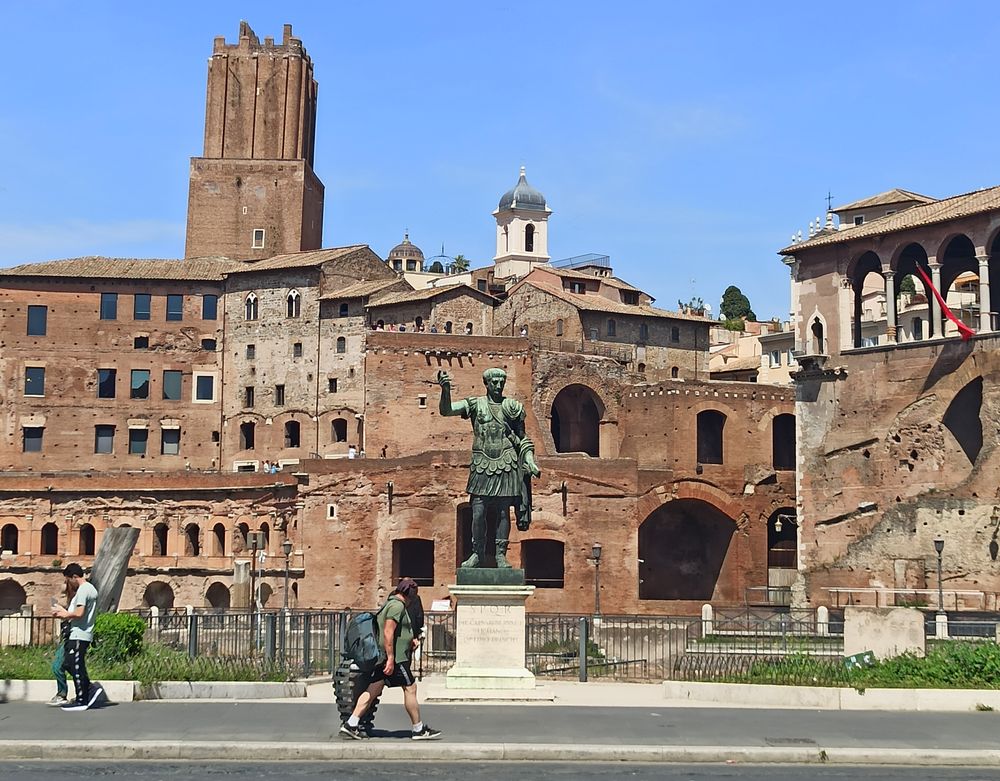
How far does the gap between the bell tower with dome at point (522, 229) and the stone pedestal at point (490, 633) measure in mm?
85957

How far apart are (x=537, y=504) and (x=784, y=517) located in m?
11.0

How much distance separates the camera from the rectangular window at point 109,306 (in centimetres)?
6806

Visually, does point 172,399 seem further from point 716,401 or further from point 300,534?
point 716,401

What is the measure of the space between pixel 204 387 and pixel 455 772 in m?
55.1

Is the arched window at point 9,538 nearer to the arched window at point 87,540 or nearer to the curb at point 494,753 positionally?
the arched window at point 87,540

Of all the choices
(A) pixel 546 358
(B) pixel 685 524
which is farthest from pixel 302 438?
(B) pixel 685 524

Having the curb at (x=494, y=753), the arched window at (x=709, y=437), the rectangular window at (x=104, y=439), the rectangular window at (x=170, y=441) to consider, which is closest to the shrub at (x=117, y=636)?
the curb at (x=494, y=753)

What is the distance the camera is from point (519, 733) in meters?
16.5

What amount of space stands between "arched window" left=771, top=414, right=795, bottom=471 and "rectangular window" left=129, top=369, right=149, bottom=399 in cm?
2786

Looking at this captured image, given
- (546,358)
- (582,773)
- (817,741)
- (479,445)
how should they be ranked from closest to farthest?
(582,773), (817,741), (479,445), (546,358)

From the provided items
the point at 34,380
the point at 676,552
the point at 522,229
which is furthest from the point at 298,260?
the point at 522,229

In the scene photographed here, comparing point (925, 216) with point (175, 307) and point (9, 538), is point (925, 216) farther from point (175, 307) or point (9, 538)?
point (9, 538)

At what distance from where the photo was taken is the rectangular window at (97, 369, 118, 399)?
67.3m

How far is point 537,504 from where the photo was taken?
54.8 m
